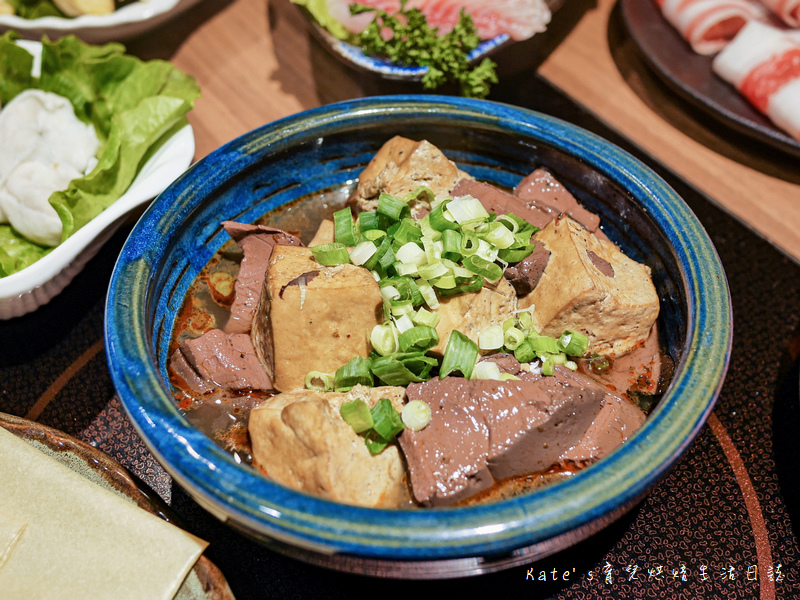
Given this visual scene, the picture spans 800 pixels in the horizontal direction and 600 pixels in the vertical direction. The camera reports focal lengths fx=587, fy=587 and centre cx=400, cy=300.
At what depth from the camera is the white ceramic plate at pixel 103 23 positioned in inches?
113

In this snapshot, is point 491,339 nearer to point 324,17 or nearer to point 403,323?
point 403,323

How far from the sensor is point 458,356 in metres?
1.67

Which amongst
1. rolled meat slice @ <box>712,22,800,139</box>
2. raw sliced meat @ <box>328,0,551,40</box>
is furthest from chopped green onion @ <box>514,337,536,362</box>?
rolled meat slice @ <box>712,22,800,139</box>

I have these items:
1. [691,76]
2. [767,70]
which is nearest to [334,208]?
[691,76]

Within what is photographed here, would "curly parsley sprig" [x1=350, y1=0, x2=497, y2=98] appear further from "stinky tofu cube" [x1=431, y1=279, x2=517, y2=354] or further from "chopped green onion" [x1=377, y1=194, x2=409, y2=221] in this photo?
"stinky tofu cube" [x1=431, y1=279, x2=517, y2=354]

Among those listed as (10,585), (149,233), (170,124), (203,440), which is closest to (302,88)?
(170,124)

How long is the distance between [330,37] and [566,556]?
96.9 inches

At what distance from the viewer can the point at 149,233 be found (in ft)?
5.68

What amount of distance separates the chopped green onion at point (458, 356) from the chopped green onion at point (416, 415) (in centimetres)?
14

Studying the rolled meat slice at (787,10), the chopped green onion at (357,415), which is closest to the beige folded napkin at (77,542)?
the chopped green onion at (357,415)

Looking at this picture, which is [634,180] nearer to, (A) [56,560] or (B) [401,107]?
(B) [401,107]

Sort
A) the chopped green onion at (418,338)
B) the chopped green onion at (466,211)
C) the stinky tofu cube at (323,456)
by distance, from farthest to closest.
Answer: the chopped green onion at (466,211) → the chopped green onion at (418,338) → the stinky tofu cube at (323,456)

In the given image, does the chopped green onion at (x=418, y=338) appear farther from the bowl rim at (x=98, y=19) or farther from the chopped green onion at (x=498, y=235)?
the bowl rim at (x=98, y=19)

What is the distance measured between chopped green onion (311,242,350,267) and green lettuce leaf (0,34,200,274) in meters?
1.15
